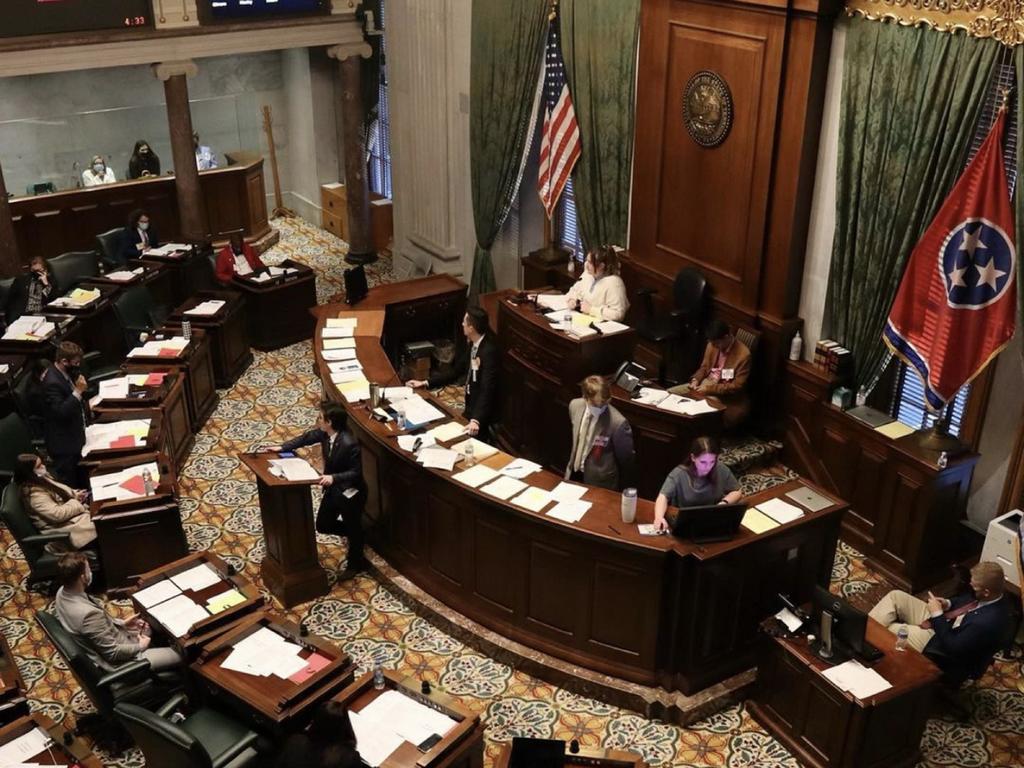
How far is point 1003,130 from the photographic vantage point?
7320 mm

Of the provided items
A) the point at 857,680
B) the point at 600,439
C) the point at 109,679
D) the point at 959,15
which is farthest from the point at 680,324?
the point at 109,679

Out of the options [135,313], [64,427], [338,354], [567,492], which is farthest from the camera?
[135,313]

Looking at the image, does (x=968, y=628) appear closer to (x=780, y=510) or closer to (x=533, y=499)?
(x=780, y=510)

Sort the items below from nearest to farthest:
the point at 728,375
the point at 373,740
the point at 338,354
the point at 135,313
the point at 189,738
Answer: the point at 189,738 < the point at 373,740 < the point at 728,375 < the point at 338,354 < the point at 135,313

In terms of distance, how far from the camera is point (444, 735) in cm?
572

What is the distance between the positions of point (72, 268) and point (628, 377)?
7173 millimetres

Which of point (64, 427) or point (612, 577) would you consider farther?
point (64, 427)

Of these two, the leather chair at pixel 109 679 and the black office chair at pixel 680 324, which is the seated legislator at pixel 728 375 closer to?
the black office chair at pixel 680 324

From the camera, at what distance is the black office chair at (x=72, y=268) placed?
12.4 m

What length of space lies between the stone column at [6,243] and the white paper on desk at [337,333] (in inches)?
183

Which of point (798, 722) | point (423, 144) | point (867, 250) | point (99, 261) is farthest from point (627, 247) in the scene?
point (99, 261)

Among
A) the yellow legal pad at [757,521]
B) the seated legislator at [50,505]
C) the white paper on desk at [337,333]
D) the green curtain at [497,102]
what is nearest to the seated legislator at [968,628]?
the yellow legal pad at [757,521]

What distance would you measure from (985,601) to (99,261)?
10692mm

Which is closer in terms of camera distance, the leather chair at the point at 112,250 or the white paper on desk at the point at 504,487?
the white paper on desk at the point at 504,487
